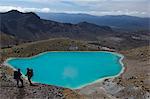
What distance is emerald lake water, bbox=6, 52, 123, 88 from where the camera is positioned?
123 feet

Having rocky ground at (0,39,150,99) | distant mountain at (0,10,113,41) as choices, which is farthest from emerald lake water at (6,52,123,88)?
distant mountain at (0,10,113,41)

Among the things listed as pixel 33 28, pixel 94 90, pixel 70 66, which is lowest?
pixel 33 28

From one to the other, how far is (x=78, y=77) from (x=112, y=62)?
13624 mm

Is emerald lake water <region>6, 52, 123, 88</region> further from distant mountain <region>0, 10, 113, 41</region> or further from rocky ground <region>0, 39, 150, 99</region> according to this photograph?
distant mountain <region>0, 10, 113, 41</region>

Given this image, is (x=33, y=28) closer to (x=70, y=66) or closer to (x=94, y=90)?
(x=70, y=66)

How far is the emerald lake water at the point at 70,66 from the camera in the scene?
3762cm

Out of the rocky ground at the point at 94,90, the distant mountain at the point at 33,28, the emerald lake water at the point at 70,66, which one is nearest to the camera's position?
the rocky ground at the point at 94,90

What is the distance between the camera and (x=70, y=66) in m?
47.1

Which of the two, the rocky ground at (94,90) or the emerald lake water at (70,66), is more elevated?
the rocky ground at (94,90)

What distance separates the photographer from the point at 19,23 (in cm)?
12850

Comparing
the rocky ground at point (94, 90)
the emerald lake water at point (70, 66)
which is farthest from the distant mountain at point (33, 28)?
the rocky ground at point (94, 90)

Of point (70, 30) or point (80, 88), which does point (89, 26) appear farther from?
point (80, 88)

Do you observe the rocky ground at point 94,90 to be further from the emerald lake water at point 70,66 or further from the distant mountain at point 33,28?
the distant mountain at point 33,28

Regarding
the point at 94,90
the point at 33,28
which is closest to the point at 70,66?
the point at 94,90
